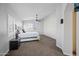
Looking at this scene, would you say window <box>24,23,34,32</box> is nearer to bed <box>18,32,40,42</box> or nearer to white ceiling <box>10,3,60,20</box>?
white ceiling <box>10,3,60,20</box>

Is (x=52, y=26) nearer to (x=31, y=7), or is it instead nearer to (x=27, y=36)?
(x=27, y=36)

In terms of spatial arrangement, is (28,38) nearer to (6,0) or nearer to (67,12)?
(67,12)

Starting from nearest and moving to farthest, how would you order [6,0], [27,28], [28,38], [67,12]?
[6,0] < [67,12] < [28,38] < [27,28]

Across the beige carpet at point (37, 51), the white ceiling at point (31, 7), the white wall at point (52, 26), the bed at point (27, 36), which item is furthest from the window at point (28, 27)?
the beige carpet at point (37, 51)

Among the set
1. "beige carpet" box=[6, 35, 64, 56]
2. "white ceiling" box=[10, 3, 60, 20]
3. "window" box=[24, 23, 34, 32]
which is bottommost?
"beige carpet" box=[6, 35, 64, 56]

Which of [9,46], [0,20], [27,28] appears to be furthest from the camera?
[27,28]

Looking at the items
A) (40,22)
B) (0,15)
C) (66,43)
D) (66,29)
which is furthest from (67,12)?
(40,22)

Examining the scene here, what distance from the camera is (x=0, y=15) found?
300 cm

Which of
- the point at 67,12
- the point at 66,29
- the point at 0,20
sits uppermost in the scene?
the point at 67,12

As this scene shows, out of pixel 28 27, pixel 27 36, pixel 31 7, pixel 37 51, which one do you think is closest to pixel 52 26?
pixel 27 36

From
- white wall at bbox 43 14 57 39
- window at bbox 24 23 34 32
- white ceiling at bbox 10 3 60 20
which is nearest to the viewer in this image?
white ceiling at bbox 10 3 60 20

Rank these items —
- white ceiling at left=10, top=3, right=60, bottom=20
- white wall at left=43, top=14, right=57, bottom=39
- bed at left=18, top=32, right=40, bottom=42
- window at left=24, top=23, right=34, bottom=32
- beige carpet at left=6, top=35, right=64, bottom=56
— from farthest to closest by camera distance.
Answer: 1. window at left=24, top=23, right=34, bottom=32
2. white wall at left=43, top=14, right=57, bottom=39
3. bed at left=18, top=32, right=40, bottom=42
4. white ceiling at left=10, top=3, right=60, bottom=20
5. beige carpet at left=6, top=35, right=64, bottom=56

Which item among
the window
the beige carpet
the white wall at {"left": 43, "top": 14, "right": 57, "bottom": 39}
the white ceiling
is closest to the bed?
the beige carpet

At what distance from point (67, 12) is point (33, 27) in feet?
29.1
